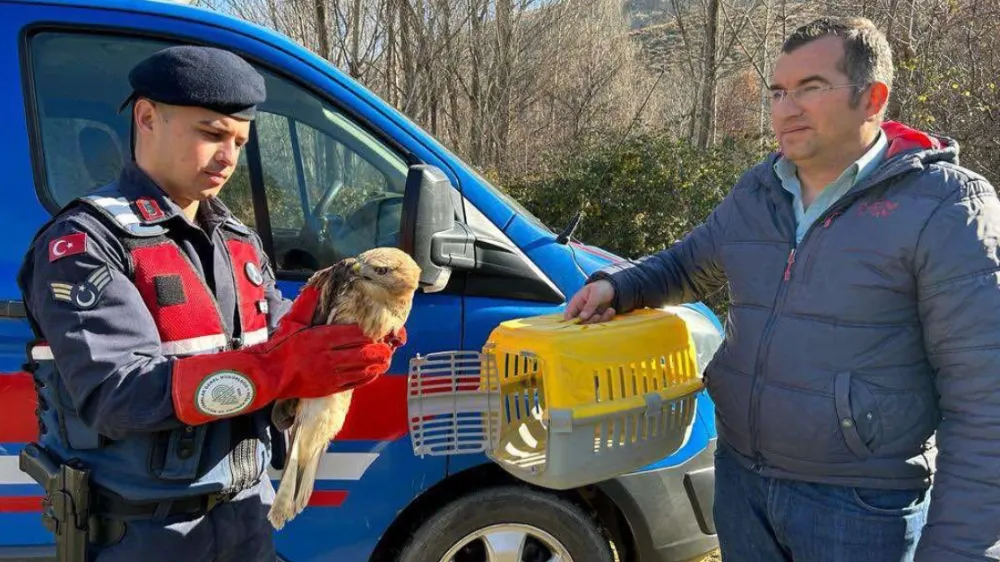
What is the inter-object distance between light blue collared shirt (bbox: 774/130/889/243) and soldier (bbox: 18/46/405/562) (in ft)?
3.39

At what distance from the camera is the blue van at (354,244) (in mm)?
2070

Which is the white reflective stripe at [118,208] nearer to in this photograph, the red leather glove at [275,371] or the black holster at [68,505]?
the red leather glove at [275,371]

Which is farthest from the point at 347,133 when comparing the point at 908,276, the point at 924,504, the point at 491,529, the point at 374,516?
the point at 924,504

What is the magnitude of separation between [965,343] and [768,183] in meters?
0.60

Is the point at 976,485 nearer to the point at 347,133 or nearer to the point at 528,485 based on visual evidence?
the point at 528,485

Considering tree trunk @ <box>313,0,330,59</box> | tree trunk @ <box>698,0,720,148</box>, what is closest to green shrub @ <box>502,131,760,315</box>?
tree trunk @ <box>698,0,720,148</box>

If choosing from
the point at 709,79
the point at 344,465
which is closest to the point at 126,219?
the point at 344,465

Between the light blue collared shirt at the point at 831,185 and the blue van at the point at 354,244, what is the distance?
838 mm

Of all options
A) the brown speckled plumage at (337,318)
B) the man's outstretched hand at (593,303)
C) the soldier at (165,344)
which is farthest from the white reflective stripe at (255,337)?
the man's outstretched hand at (593,303)

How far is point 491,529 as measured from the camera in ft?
7.49

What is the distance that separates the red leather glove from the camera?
1246 mm

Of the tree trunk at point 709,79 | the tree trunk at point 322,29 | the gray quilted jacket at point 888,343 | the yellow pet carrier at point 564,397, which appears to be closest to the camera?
the gray quilted jacket at point 888,343

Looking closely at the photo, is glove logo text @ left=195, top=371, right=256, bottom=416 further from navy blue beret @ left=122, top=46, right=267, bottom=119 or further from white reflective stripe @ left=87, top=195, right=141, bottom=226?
navy blue beret @ left=122, top=46, right=267, bottom=119

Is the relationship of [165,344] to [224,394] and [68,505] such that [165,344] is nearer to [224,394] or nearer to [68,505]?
[224,394]
